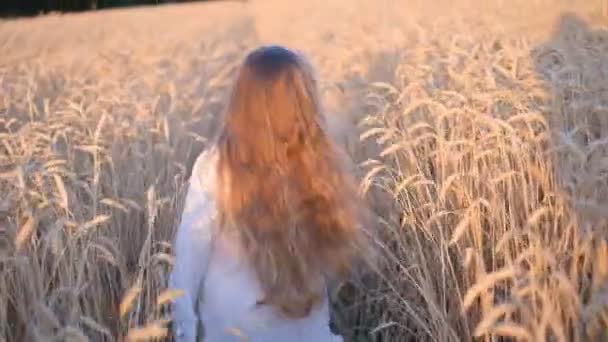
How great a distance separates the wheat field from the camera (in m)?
1.84

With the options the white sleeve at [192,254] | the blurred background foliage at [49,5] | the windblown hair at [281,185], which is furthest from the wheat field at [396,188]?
the blurred background foliage at [49,5]

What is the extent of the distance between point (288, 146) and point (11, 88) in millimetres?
3922

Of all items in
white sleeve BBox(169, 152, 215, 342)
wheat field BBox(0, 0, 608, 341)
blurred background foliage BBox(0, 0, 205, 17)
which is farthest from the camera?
blurred background foliage BBox(0, 0, 205, 17)

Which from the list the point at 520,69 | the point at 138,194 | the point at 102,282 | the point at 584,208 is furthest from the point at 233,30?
the point at 584,208

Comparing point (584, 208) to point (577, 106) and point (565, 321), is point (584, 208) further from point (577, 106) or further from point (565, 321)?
point (577, 106)

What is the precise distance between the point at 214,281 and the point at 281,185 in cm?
32

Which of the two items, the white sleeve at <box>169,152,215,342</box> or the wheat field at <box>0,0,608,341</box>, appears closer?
the wheat field at <box>0,0,608,341</box>

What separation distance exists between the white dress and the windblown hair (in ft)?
0.13

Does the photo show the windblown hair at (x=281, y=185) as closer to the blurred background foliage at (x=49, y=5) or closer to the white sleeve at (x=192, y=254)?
the white sleeve at (x=192, y=254)

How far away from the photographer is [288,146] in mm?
1944

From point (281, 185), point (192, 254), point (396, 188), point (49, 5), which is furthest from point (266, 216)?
point (49, 5)

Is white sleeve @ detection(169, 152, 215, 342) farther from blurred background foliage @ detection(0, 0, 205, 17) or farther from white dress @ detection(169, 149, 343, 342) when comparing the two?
blurred background foliage @ detection(0, 0, 205, 17)

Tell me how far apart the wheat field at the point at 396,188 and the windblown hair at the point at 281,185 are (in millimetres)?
274

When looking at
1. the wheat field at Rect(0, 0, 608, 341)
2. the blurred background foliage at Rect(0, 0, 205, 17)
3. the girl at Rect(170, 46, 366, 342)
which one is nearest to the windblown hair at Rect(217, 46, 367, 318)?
the girl at Rect(170, 46, 366, 342)
